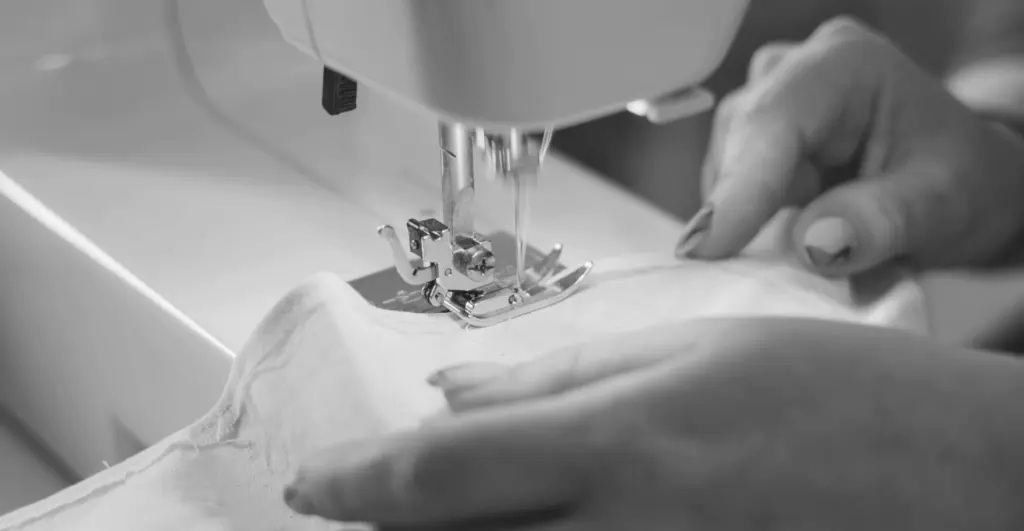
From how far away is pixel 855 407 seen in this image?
0.36 metres

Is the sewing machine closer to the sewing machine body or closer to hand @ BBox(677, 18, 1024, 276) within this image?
the sewing machine body

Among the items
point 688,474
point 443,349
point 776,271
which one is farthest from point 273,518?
point 776,271

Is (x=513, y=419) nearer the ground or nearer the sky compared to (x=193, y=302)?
nearer the sky

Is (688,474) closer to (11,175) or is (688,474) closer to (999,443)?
(999,443)

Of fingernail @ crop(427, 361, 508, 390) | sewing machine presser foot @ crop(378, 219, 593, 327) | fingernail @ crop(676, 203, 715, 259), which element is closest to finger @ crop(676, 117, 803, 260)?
fingernail @ crop(676, 203, 715, 259)

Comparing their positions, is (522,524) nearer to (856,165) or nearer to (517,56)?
(517,56)

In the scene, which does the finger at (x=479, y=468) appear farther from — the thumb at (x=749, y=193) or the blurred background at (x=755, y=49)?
the blurred background at (x=755, y=49)

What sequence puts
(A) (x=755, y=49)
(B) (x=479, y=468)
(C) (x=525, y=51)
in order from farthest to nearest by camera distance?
(A) (x=755, y=49) → (C) (x=525, y=51) → (B) (x=479, y=468)

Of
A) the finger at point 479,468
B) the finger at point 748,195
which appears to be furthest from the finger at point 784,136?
the finger at point 479,468

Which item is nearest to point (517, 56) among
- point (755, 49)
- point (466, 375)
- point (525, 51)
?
point (525, 51)

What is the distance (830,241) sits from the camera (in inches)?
25.0

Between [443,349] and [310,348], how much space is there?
8 cm

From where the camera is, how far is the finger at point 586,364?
387 millimetres

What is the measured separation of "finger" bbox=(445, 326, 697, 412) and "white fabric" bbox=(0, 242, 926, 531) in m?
0.10
